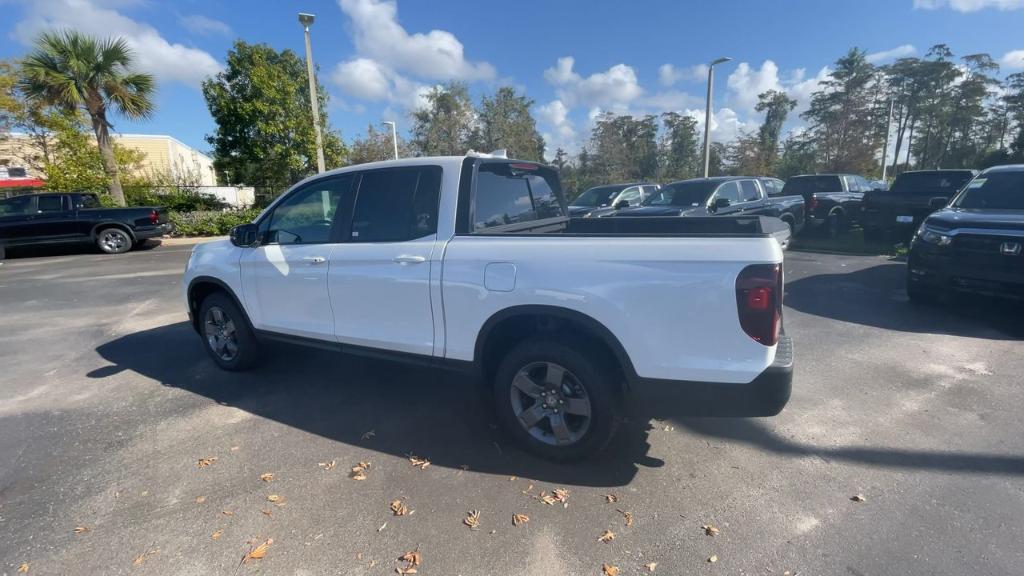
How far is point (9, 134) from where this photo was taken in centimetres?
2059

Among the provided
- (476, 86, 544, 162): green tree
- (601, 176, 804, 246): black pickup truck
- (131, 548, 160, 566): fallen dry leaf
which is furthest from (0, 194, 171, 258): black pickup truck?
(476, 86, 544, 162): green tree

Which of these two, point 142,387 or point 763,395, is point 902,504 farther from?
point 142,387

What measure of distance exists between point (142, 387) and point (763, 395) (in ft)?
16.5

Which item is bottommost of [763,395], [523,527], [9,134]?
[523,527]

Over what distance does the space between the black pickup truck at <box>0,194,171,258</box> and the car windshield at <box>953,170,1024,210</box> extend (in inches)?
706

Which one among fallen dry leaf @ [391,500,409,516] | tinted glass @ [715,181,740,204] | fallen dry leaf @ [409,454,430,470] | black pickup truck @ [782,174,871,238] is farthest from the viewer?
black pickup truck @ [782,174,871,238]

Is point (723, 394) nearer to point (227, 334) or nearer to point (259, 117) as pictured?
point (227, 334)

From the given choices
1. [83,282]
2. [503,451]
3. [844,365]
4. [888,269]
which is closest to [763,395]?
[503,451]

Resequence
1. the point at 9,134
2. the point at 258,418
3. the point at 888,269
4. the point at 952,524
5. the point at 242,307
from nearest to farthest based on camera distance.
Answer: the point at 952,524, the point at 258,418, the point at 242,307, the point at 888,269, the point at 9,134

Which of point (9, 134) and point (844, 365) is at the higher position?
point (9, 134)

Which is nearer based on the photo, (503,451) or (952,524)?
(952,524)

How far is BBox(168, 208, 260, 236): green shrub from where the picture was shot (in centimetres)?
1738

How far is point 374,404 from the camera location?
390cm

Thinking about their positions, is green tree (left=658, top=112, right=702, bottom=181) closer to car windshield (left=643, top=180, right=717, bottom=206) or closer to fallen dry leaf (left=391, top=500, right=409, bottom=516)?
car windshield (left=643, top=180, right=717, bottom=206)
